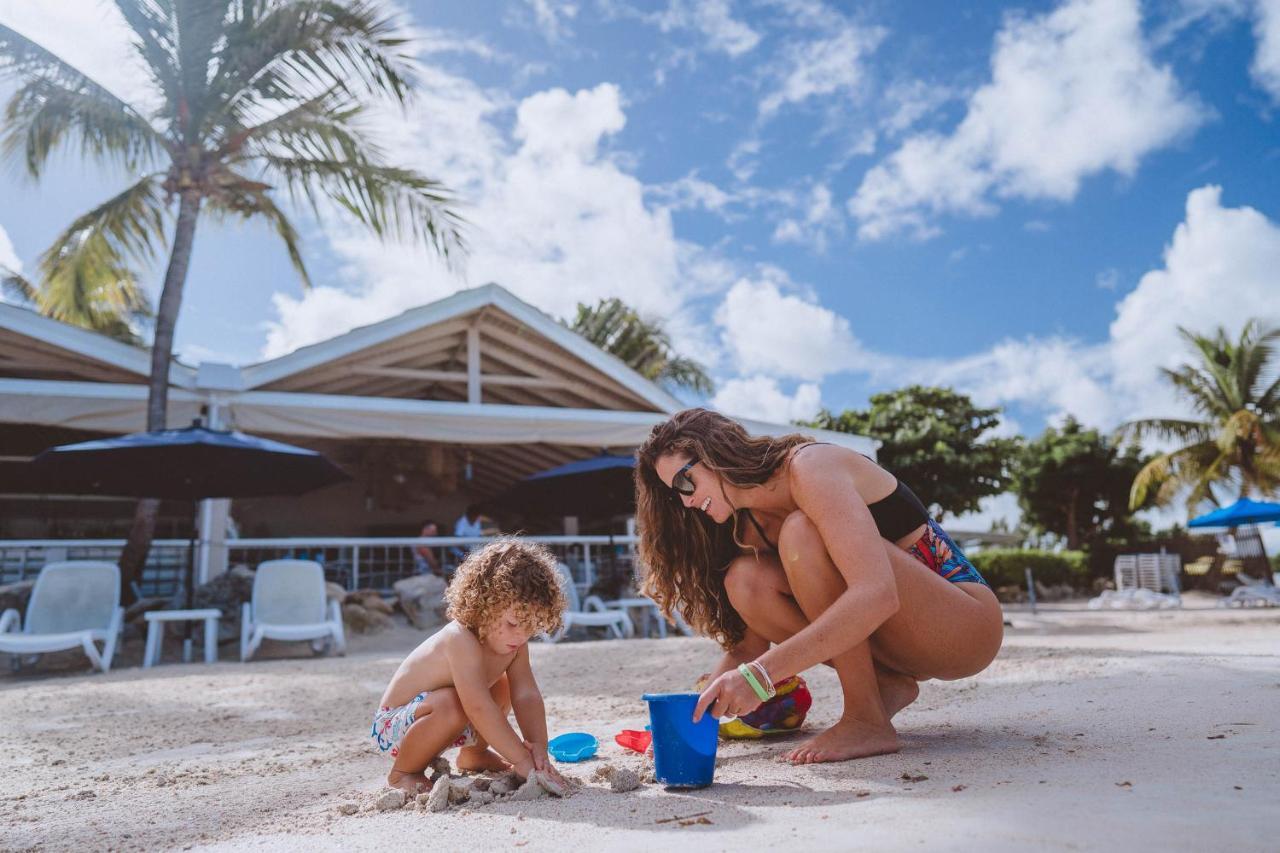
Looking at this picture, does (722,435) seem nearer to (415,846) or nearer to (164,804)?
(415,846)

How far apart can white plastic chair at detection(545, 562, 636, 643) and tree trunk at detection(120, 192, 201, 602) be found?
161 inches

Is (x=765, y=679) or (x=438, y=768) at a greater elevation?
(x=765, y=679)

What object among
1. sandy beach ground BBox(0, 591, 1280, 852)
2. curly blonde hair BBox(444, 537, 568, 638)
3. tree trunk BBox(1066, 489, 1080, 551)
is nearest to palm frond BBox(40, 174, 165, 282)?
sandy beach ground BBox(0, 591, 1280, 852)

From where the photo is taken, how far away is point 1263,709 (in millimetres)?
2721

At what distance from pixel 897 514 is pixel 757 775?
2.83 ft

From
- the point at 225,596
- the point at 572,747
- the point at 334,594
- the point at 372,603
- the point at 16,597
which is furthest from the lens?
the point at 372,603

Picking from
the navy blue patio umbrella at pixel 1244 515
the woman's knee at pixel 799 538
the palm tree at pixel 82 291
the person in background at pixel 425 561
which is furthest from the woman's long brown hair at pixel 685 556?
the navy blue patio umbrella at pixel 1244 515

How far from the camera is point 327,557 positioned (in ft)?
41.9

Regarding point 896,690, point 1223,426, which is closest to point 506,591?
point 896,690

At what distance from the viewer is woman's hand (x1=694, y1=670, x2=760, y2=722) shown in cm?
205

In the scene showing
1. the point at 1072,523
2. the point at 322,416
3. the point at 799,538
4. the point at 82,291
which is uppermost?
the point at 82,291

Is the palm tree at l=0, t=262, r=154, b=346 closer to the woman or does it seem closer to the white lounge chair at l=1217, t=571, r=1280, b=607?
the woman

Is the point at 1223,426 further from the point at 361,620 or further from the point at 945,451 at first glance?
the point at 361,620

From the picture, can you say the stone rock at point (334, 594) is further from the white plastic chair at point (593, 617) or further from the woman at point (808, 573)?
the woman at point (808, 573)
